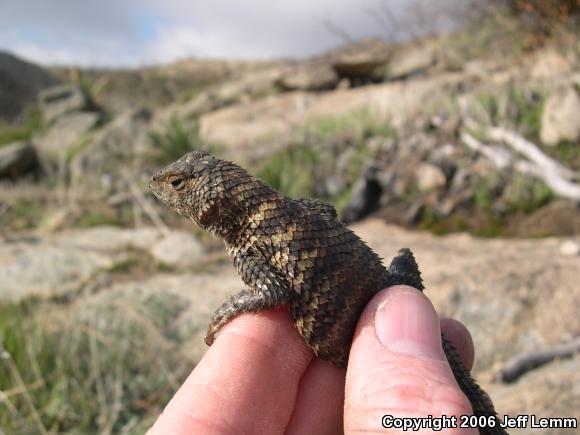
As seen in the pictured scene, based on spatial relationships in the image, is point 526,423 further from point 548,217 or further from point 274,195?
point 548,217

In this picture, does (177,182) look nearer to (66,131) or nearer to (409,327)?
(409,327)

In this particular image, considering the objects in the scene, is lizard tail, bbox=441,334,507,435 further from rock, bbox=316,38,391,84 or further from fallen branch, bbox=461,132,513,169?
rock, bbox=316,38,391,84

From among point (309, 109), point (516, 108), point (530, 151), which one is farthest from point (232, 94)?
point (530, 151)

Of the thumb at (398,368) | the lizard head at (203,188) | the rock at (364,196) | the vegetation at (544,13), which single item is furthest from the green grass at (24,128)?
the thumb at (398,368)

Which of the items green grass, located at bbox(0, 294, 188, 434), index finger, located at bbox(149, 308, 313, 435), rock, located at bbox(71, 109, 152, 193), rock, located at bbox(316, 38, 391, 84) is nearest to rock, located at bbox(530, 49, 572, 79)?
rock, located at bbox(316, 38, 391, 84)

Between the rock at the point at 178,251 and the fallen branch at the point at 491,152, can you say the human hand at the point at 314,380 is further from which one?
the fallen branch at the point at 491,152

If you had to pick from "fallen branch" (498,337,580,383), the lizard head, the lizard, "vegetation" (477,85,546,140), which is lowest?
"fallen branch" (498,337,580,383)
